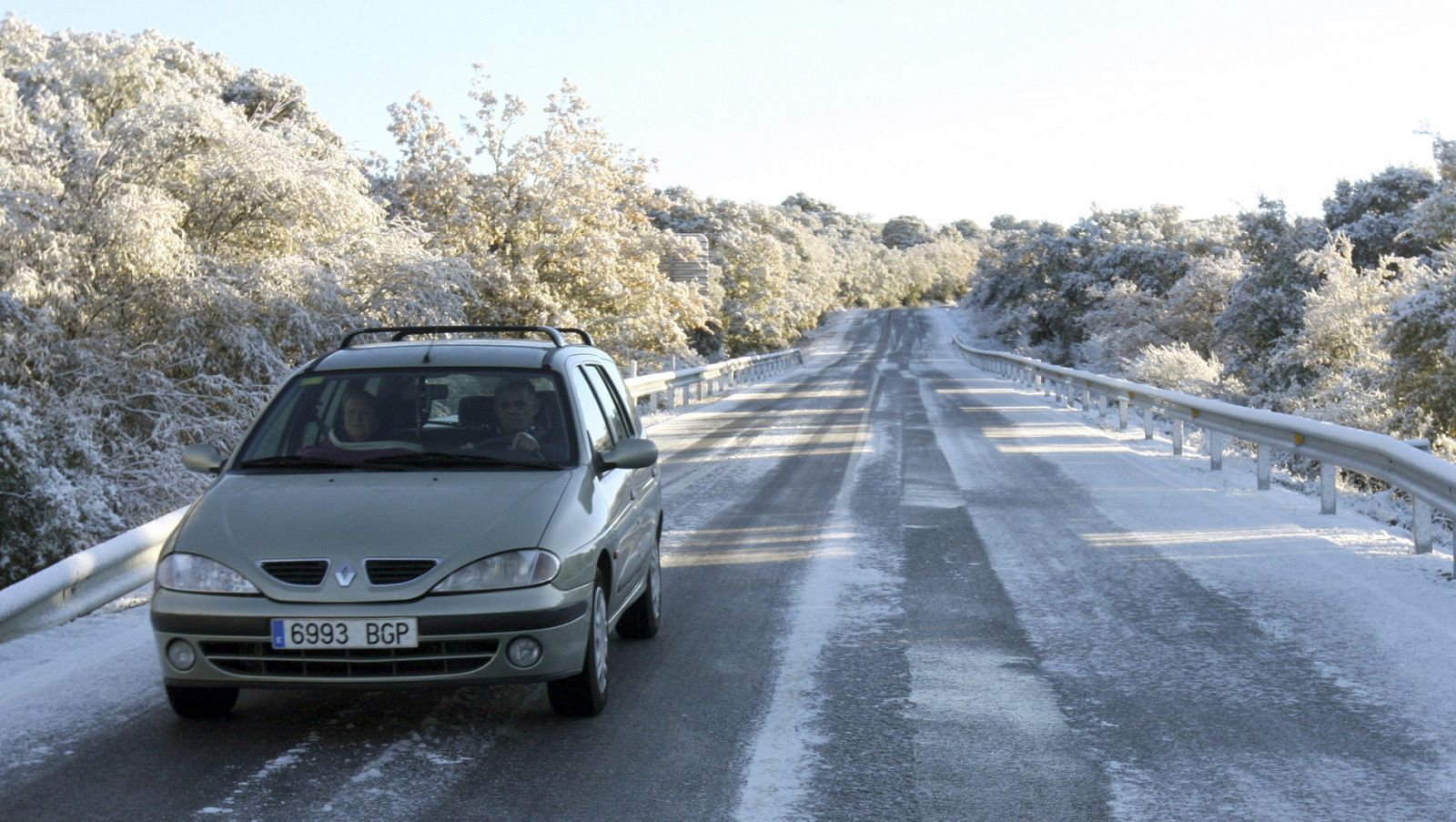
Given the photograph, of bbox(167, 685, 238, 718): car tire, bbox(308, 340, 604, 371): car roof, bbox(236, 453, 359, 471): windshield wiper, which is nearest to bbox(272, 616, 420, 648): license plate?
bbox(167, 685, 238, 718): car tire

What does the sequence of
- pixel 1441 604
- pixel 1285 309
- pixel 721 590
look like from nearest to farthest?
pixel 1441 604, pixel 721 590, pixel 1285 309

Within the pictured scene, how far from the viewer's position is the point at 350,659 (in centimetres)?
491

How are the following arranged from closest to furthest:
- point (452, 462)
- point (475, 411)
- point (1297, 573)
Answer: point (452, 462)
point (475, 411)
point (1297, 573)

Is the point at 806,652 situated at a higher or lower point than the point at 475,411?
lower

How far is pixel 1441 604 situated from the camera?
24.3ft

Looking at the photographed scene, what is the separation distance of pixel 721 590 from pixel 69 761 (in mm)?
4016

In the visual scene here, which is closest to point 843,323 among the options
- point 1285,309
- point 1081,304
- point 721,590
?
point 1081,304

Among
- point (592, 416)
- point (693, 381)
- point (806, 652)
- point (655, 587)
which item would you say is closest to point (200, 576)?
point (592, 416)

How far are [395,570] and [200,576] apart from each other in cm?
76

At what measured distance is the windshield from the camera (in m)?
5.91

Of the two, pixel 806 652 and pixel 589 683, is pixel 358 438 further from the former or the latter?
pixel 806 652

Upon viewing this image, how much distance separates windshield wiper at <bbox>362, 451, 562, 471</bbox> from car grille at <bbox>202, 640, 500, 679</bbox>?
1.07 metres

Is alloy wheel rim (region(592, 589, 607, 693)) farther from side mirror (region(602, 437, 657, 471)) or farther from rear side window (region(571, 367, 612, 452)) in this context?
rear side window (region(571, 367, 612, 452))

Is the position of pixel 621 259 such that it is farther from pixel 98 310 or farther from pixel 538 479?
pixel 538 479
